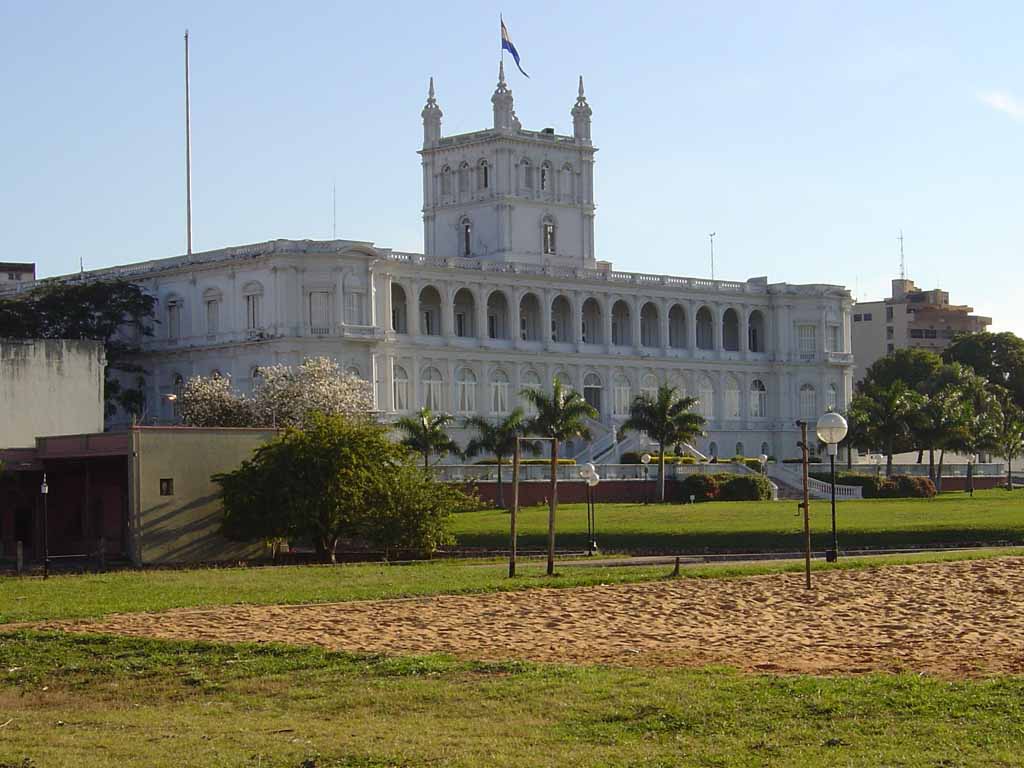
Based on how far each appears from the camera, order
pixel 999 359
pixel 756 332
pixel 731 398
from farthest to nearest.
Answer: pixel 999 359
pixel 756 332
pixel 731 398

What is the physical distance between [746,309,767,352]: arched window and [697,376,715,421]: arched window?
5.95 meters

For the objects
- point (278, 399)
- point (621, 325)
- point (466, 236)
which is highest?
point (466, 236)

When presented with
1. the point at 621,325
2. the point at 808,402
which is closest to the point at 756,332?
the point at 808,402

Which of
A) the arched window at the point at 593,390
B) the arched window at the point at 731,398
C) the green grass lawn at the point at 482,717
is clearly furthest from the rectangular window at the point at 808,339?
the green grass lawn at the point at 482,717

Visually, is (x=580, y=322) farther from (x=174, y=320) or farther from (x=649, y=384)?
(x=174, y=320)

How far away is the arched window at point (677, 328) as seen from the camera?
121 m

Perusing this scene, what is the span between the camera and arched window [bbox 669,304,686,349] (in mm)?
120750

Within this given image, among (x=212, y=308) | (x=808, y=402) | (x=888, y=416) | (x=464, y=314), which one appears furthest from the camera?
(x=808, y=402)

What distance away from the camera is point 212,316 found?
333ft

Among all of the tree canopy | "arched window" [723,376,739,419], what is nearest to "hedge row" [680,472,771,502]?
the tree canopy

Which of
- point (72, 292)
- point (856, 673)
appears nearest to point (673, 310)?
point (72, 292)

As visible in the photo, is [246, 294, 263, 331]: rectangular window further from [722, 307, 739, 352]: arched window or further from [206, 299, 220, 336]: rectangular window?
[722, 307, 739, 352]: arched window

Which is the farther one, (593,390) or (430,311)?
(593,390)

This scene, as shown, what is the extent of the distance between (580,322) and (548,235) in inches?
287
